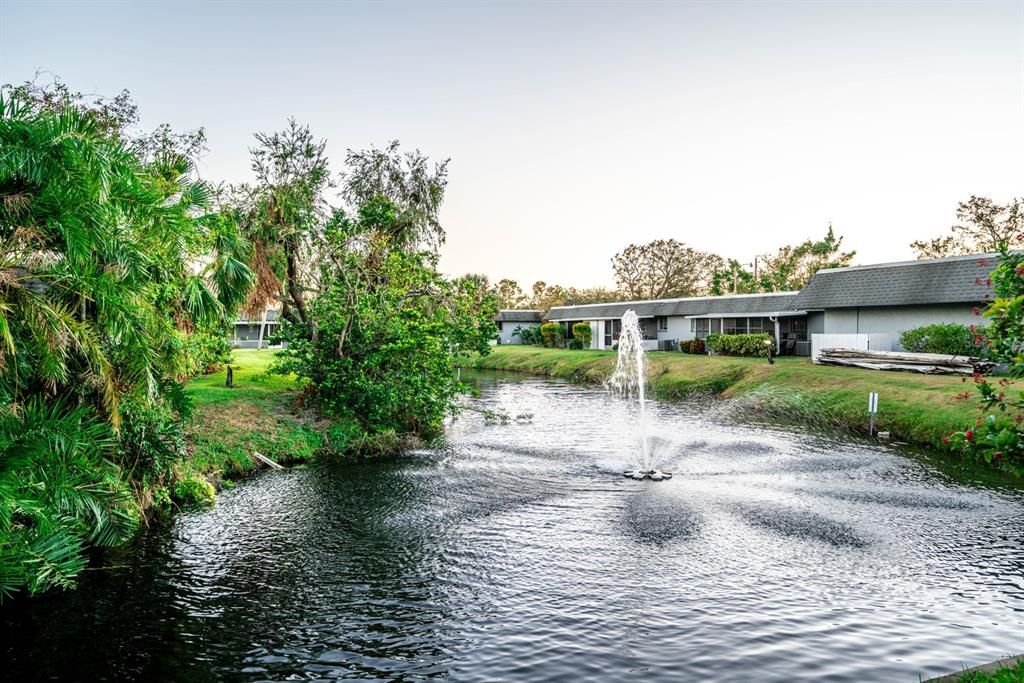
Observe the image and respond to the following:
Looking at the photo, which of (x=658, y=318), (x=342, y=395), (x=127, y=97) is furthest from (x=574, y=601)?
(x=658, y=318)

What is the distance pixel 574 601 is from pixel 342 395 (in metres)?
11.9

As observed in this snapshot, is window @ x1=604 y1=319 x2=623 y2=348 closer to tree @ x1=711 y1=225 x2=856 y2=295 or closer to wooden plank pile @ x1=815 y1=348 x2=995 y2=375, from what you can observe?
tree @ x1=711 y1=225 x2=856 y2=295

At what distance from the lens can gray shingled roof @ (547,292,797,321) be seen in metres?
40.8

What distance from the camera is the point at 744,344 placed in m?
37.0

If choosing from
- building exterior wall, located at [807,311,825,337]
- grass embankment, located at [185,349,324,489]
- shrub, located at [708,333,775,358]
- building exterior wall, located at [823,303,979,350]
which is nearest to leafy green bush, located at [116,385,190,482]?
grass embankment, located at [185,349,324,489]

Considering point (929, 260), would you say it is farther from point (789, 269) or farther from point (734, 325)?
point (789, 269)

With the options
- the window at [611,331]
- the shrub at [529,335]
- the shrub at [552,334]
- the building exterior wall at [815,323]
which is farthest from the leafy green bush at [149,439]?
the shrub at [529,335]

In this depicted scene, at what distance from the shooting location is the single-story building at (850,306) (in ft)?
91.4

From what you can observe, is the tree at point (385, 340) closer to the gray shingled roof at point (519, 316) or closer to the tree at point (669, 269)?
the gray shingled roof at point (519, 316)

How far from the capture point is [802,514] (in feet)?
37.9

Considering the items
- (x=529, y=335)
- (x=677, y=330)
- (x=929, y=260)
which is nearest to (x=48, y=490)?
(x=929, y=260)

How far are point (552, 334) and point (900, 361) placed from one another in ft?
109

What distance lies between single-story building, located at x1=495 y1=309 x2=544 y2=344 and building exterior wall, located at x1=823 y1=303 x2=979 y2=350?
34782 mm

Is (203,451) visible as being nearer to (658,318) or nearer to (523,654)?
(523,654)
